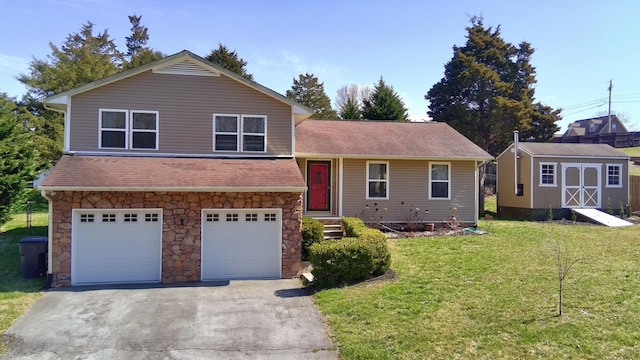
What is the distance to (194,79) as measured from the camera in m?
13.0

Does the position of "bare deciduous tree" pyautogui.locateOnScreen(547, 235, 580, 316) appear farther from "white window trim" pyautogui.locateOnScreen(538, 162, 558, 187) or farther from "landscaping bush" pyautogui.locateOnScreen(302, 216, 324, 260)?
"white window trim" pyautogui.locateOnScreen(538, 162, 558, 187)

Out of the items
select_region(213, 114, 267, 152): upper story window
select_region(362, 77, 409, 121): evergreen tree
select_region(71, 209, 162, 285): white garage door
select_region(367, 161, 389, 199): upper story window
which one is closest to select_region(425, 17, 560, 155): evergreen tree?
select_region(362, 77, 409, 121): evergreen tree

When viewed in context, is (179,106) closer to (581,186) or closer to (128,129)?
(128,129)

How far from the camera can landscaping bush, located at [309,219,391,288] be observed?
31.7ft

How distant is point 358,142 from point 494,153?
19849 mm

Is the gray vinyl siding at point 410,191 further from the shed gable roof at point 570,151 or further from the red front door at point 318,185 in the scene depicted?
the shed gable roof at point 570,151

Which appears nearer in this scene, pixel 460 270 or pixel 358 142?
pixel 460 270

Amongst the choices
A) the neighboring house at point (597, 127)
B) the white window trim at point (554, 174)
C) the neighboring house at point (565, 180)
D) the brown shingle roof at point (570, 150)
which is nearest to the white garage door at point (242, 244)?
the neighboring house at point (565, 180)

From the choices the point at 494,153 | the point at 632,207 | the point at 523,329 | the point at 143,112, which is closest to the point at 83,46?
the point at 143,112

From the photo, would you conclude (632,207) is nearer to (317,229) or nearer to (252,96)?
(317,229)

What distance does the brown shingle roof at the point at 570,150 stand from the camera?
20703 mm

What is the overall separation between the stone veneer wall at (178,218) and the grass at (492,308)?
9.12 feet

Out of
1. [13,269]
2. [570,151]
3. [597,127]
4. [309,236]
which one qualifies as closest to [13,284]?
[13,269]

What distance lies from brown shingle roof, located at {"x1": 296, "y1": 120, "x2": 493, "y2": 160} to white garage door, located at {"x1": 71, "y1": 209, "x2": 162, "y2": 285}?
6119mm
